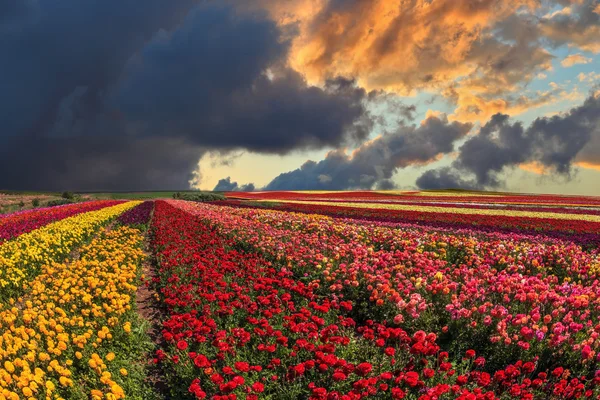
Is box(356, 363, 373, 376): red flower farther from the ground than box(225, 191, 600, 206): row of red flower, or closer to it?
closer to it

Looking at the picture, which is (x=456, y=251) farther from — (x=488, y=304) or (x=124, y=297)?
(x=124, y=297)

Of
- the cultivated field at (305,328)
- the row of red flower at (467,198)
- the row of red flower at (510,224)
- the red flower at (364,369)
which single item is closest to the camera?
the red flower at (364,369)

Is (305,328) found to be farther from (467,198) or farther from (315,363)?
(467,198)

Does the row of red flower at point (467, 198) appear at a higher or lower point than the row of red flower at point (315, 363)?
higher

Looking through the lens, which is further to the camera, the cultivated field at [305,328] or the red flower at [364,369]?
the cultivated field at [305,328]

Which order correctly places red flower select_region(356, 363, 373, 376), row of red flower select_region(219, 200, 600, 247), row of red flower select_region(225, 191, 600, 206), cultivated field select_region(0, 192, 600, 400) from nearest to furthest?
red flower select_region(356, 363, 373, 376), cultivated field select_region(0, 192, 600, 400), row of red flower select_region(219, 200, 600, 247), row of red flower select_region(225, 191, 600, 206)

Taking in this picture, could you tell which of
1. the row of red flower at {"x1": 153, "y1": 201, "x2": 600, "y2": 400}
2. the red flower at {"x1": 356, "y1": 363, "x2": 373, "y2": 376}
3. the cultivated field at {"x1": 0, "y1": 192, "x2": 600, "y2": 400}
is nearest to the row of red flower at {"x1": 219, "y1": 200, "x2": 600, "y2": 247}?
the cultivated field at {"x1": 0, "y1": 192, "x2": 600, "y2": 400}

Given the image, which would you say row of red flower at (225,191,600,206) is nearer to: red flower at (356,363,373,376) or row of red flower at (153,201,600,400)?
row of red flower at (153,201,600,400)

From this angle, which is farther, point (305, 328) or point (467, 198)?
point (467, 198)

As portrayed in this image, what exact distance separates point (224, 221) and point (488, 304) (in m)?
11.9

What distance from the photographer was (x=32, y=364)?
5586mm

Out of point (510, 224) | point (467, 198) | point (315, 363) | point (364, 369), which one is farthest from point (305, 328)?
point (467, 198)

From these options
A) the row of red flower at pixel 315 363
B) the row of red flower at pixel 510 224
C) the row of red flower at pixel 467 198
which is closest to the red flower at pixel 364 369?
the row of red flower at pixel 315 363

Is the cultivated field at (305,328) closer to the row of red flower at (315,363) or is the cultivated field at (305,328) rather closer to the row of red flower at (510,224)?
the row of red flower at (315,363)
